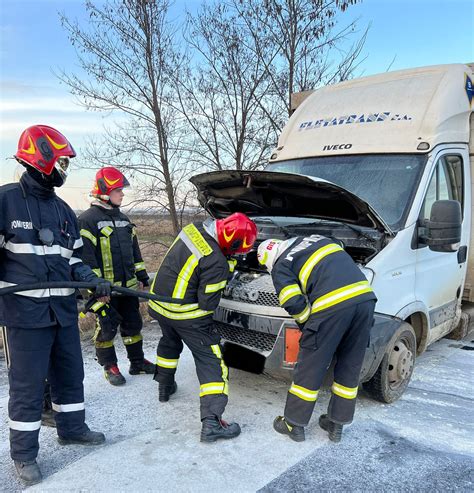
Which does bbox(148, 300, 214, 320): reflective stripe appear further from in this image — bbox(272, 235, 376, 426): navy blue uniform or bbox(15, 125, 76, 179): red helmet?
bbox(15, 125, 76, 179): red helmet

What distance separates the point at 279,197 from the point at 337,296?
159 centimetres

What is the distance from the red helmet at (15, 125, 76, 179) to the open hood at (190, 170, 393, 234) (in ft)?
4.67

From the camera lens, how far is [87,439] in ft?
10.5

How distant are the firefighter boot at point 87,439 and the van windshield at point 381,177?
2688mm

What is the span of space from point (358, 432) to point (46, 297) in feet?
7.76

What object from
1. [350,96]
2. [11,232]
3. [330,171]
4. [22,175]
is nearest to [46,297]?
[11,232]

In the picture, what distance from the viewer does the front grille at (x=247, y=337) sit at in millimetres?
3467

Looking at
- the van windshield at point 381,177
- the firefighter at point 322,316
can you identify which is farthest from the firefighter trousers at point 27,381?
the van windshield at point 381,177

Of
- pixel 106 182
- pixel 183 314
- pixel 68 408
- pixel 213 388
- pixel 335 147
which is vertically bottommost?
pixel 68 408

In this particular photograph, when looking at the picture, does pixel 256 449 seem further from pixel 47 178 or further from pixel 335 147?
pixel 335 147

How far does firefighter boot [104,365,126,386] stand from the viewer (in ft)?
13.9

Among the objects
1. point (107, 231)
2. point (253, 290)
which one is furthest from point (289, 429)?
point (107, 231)

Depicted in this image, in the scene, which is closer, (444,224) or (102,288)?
(102,288)

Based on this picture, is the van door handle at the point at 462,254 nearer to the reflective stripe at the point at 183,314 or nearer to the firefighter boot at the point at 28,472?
the reflective stripe at the point at 183,314
